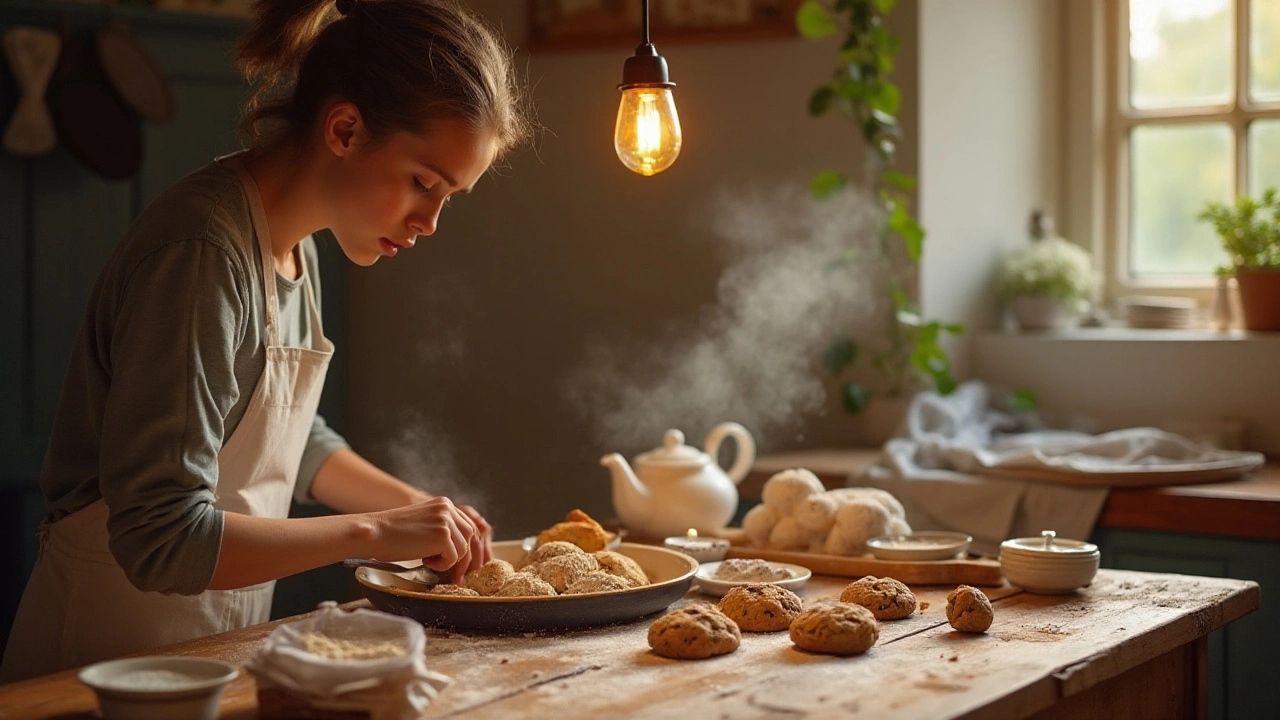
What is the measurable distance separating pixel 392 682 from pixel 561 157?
273 centimetres

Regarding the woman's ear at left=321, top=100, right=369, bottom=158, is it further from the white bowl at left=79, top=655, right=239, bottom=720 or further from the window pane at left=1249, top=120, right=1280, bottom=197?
the window pane at left=1249, top=120, right=1280, bottom=197

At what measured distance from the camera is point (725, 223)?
148 inches

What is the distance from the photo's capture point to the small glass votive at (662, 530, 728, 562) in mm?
2295

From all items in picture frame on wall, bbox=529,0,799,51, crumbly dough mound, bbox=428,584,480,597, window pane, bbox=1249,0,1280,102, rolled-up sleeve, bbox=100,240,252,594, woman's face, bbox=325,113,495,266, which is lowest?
crumbly dough mound, bbox=428,584,480,597

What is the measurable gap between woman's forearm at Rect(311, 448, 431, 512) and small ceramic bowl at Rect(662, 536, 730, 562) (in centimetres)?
45

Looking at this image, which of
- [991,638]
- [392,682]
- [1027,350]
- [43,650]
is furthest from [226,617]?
[1027,350]

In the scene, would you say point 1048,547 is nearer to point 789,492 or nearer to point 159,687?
point 789,492

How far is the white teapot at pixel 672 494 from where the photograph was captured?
2480 millimetres

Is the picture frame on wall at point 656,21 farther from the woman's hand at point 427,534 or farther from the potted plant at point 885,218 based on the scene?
the woman's hand at point 427,534

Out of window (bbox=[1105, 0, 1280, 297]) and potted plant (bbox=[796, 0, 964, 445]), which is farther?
window (bbox=[1105, 0, 1280, 297])

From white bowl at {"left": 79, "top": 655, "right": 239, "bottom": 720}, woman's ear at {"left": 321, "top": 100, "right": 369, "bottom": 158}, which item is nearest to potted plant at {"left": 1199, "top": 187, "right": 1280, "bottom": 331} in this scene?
woman's ear at {"left": 321, "top": 100, "right": 369, "bottom": 158}

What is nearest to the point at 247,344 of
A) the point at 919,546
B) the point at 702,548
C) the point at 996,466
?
the point at 702,548

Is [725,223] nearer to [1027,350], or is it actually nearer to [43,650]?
[1027,350]

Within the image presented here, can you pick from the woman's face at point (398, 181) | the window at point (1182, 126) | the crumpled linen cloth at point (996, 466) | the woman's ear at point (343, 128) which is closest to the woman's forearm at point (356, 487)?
the woman's face at point (398, 181)
